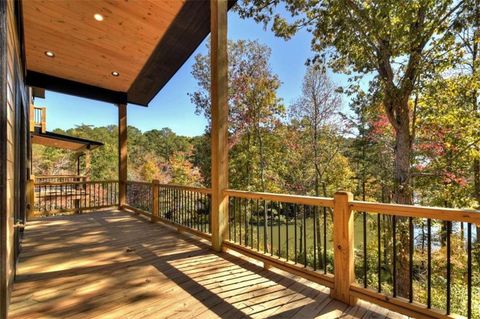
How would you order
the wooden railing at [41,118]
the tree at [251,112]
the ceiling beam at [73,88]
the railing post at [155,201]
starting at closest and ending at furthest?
the railing post at [155,201] < the ceiling beam at [73,88] < the wooden railing at [41,118] < the tree at [251,112]

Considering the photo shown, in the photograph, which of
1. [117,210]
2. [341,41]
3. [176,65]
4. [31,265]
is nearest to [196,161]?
[117,210]

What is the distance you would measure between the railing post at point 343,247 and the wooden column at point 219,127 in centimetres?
171

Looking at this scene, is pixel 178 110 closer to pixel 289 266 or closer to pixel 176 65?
pixel 176 65

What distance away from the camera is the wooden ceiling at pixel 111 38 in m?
4.02

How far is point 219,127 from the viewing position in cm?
366

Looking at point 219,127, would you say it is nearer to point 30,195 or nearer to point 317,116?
point 30,195

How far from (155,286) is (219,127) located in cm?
204

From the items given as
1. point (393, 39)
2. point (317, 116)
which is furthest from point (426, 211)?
Answer: point (317, 116)

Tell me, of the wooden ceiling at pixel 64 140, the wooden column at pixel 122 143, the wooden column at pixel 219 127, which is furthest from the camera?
the wooden ceiling at pixel 64 140

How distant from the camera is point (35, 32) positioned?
451 cm

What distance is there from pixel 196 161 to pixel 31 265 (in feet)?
36.9

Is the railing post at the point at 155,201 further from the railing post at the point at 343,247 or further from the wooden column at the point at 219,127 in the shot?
the railing post at the point at 343,247

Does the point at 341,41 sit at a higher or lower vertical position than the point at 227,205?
higher

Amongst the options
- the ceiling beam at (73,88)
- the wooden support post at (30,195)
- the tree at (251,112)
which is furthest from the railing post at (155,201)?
the tree at (251,112)
